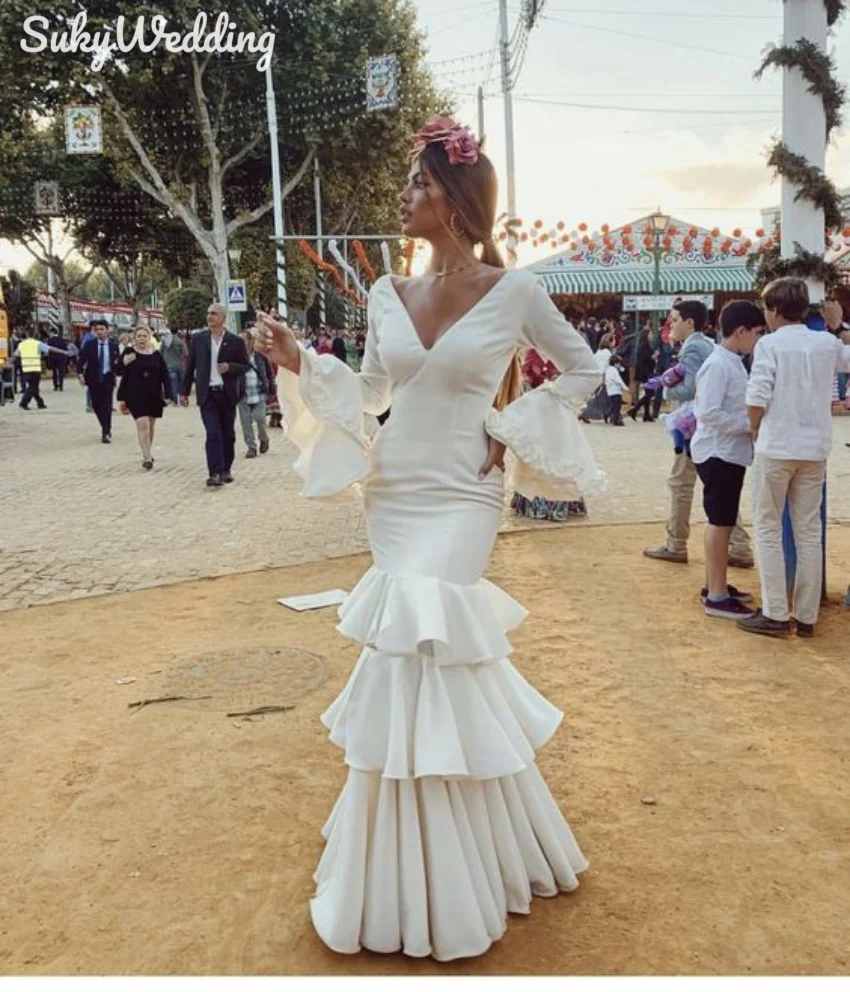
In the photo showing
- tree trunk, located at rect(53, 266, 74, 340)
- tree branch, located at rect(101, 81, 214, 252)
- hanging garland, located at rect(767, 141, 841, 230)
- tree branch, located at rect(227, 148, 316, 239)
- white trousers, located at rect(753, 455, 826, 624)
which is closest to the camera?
white trousers, located at rect(753, 455, 826, 624)

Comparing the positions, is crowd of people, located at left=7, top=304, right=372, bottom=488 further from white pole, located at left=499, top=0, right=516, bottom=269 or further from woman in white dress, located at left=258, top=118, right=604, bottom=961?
white pole, located at left=499, top=0, right=516, bottom=269

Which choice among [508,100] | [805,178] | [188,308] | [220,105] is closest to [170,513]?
[805,178]

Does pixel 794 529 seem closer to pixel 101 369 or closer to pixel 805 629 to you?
pixel 805 629

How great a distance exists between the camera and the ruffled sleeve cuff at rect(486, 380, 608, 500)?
2.57 meters

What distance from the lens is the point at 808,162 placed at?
5520mm

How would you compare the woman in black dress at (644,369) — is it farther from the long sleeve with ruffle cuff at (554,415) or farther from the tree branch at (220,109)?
the long sleeve with ruffle cuff at (554,415)

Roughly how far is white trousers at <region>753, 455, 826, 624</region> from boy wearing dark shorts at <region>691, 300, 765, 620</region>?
290 millimetres

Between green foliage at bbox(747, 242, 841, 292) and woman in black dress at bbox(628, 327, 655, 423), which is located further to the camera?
woman in black dress at bbox(628, 327, 655, 423)

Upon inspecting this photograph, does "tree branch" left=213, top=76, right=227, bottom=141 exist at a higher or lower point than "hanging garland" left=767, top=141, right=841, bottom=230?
higher

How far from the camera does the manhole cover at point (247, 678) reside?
4.25 metres

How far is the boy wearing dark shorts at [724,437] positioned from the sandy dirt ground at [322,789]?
0.95ft

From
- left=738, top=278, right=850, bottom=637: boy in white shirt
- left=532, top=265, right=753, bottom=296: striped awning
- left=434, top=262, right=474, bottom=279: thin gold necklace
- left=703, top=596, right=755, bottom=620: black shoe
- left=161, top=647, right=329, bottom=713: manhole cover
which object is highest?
left=532, top=265, right=753, bottom=296: striped awning

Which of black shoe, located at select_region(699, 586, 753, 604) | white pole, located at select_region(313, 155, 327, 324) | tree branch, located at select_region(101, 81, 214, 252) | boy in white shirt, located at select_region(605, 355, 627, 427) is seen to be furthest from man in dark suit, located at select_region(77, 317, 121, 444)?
tree branch, located at select_region(101, 81, 214, 252)

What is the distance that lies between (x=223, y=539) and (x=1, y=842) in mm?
4836
